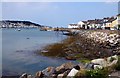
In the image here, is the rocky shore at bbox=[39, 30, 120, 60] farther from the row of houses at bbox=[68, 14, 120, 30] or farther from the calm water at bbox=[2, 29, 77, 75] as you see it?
the row of houses at bbox=[68, 14, 120, 30]

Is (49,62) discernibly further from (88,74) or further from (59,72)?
(88,74)

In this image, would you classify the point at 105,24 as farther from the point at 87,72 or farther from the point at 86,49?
the point at 87,72

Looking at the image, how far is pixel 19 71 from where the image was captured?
15.4 metres

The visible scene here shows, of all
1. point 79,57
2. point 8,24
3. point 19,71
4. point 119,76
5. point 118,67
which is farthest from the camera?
point 8,24

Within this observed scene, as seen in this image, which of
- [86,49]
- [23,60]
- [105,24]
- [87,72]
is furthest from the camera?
[105,24]

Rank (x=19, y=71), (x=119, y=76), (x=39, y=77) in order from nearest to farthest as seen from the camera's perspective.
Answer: (x=119, y=76)
(x=39, y=77)
(x=19, y=71)

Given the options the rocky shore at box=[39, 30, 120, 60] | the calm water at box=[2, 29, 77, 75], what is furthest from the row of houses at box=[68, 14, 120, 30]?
the rocky shore at box=[39, 30, 120, 60]

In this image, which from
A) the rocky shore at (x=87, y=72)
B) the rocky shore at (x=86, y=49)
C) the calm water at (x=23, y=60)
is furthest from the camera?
the rocky shore at (x=86, y=49)

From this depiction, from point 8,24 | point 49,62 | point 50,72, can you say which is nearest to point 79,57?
point 49,62

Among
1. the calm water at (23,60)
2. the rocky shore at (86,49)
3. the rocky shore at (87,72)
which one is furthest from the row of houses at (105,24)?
the rocky shore at (87,72)

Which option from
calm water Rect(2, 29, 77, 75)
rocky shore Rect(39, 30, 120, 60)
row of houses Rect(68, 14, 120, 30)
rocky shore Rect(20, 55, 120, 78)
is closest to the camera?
rocky shore Rect(20, 55, 120, 78)

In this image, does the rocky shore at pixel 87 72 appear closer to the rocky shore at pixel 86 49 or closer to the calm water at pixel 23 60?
the calm water at pixel 23 60

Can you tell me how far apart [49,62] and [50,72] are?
26.8 ft

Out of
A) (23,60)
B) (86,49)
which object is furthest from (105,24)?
(23,60)
